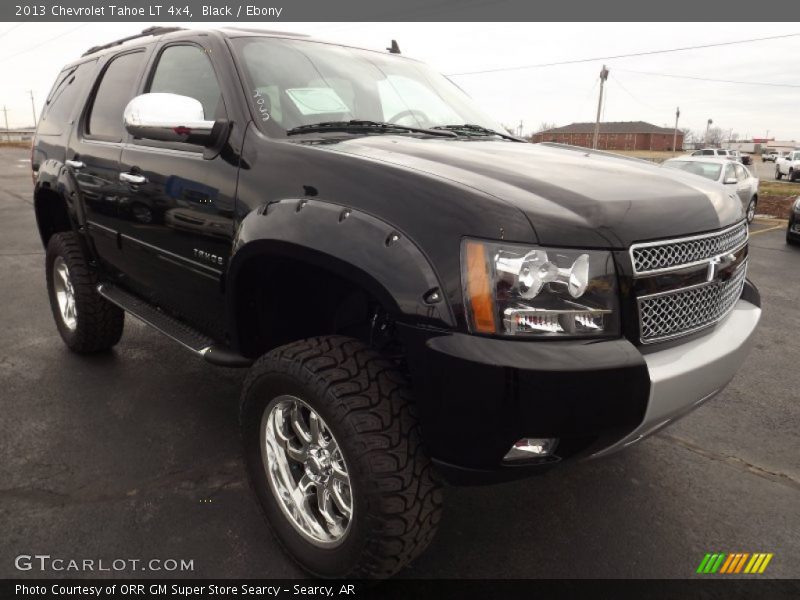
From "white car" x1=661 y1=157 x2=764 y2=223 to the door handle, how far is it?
11.9m

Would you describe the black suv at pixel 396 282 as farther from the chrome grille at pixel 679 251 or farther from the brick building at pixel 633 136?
the brick building at pixel 633 136

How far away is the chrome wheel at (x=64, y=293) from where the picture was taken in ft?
14.3

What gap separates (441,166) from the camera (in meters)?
2.07

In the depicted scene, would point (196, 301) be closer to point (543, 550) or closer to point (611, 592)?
point (543, 550)

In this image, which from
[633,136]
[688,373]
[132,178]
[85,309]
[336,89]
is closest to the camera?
[688,373]

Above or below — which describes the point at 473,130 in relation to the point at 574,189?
above

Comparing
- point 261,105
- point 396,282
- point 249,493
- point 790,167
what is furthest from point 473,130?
point 790,167

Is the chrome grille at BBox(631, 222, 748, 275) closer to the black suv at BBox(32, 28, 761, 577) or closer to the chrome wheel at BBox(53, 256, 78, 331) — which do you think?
the black suv at BBox(32, 28, 761, 577)

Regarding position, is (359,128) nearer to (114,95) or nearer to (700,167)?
(114,95)

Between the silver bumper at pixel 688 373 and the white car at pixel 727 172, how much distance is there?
11609 millimetres

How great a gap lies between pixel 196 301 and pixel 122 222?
2.80 ft

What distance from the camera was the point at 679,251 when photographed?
2016 millimetres

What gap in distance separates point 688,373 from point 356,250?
1.12m

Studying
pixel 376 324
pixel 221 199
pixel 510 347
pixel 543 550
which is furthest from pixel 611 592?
pixel 221 199
